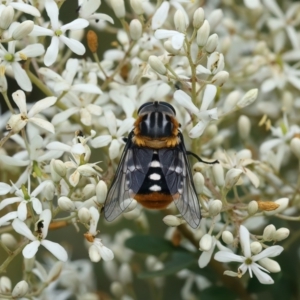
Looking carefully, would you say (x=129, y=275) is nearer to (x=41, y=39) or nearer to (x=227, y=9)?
(x=41, y=39)

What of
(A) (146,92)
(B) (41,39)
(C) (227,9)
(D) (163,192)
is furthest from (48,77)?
(C) (227,9)

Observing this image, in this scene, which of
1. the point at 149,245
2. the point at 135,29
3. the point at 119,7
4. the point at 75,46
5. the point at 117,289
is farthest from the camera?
the point at 117,289

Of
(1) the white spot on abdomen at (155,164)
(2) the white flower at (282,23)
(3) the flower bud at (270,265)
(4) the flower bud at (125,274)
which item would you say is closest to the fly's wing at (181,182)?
(1) the white spot on abdomen at (155,164)

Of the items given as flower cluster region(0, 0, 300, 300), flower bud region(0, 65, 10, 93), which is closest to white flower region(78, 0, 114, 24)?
flower cluster region(0, 0, 300, 300)

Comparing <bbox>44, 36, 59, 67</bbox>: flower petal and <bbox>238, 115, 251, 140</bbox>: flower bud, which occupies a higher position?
<bbox>44, 36, 59, 67</bbox>: flower petal

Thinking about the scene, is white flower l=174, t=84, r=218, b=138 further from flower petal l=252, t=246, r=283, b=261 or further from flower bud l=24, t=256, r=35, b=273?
flower bud l=24, t=256, r=35, b=273

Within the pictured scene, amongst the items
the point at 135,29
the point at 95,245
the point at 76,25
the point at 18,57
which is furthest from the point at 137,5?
the point at 95,245

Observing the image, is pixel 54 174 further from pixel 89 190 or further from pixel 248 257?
pixel 248 257
